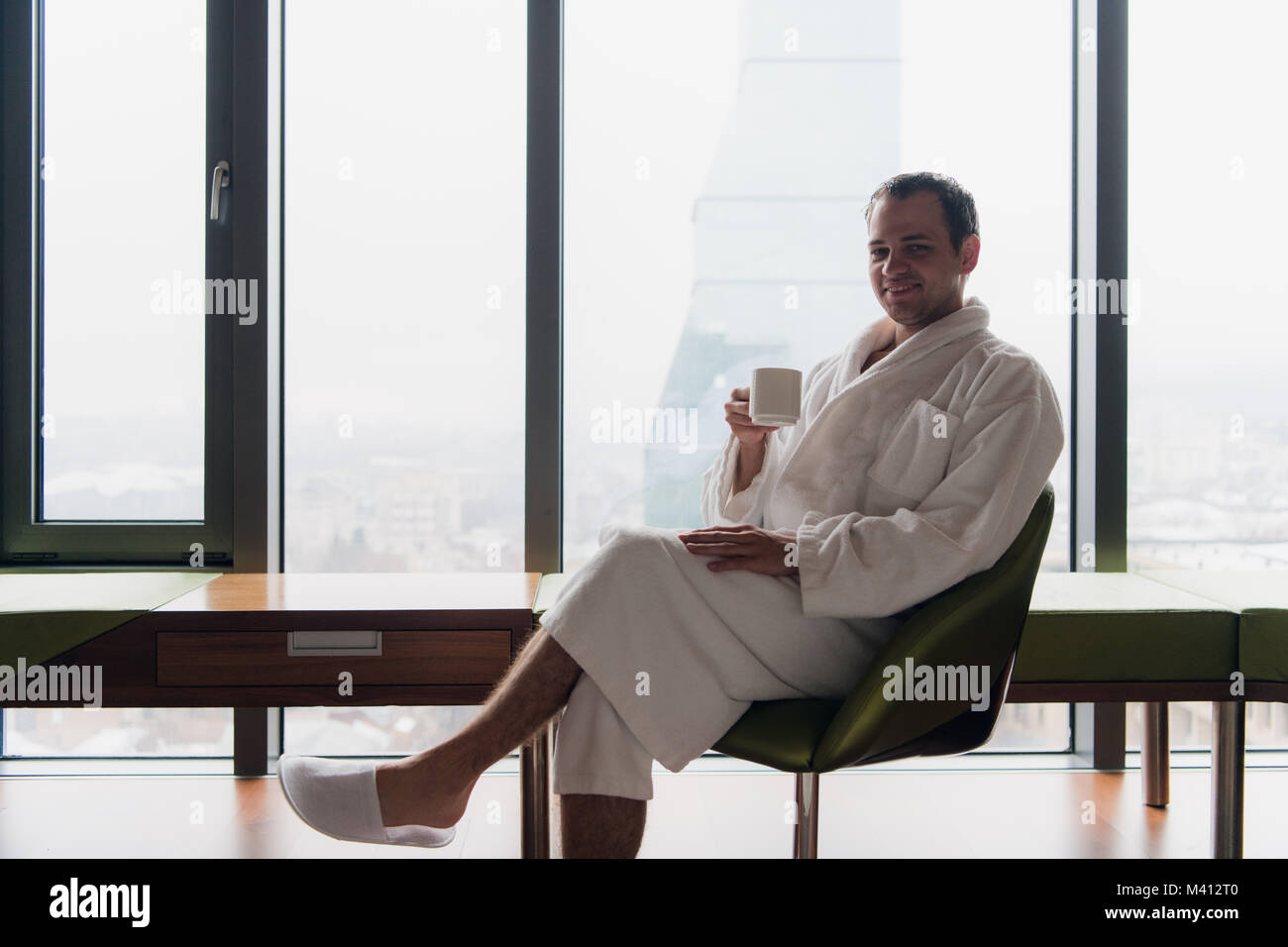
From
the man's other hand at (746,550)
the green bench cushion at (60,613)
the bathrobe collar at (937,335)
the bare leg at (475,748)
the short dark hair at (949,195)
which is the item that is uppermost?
the short dark hair at (949,195)

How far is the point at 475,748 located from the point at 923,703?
67cm

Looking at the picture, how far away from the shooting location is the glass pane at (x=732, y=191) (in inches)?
96.3

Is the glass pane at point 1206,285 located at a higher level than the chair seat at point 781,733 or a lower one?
higher

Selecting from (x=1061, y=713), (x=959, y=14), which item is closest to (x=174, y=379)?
(x=959, y=14)

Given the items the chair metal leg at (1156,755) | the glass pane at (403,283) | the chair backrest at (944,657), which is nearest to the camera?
the chair backrest at (944,657)

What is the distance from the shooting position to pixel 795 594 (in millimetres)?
1485

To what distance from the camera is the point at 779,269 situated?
244cm

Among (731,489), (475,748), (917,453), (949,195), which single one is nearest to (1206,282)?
(949,195)

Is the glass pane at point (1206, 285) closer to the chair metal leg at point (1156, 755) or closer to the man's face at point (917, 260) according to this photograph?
the chair metal leg at point (1156, 755)

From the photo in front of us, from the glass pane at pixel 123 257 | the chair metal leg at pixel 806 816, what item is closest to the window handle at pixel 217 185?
the glass pane at pixel 123 257

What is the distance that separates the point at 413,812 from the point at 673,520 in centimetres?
125

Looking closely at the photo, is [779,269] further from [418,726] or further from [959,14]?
[418,726]

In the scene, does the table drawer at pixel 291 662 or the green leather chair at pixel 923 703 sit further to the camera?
the table drawer at pixel 291 662

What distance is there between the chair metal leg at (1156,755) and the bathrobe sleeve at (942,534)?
1.04 meters
